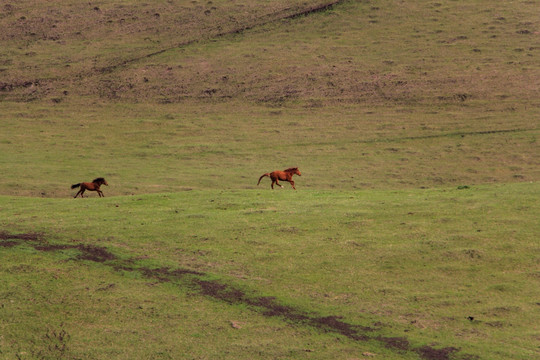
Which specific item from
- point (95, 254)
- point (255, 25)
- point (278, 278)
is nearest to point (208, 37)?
point (255, 25)

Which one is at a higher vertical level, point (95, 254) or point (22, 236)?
point (22, 236)

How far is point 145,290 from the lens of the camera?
14.0m

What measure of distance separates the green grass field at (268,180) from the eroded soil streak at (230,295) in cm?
5

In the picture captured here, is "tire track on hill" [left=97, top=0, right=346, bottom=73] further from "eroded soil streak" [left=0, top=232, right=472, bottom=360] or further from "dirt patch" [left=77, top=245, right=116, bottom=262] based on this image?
"dirt patch" [left=77, top=245, right=116, bottom=262]

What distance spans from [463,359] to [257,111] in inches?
1268

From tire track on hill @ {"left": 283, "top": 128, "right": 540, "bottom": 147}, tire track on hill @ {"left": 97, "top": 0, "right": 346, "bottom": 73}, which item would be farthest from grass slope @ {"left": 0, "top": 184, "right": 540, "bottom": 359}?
tire track on hill @ {"left": 97, "top": 0, "right": 346, "bottom": 73}

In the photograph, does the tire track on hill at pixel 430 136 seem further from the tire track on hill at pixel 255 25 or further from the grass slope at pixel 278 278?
the tire track on hill at pixel 255 25

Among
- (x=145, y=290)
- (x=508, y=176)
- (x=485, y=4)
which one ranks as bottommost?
(x=508, y=176)

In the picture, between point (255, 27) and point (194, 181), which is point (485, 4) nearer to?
point (255, 27)

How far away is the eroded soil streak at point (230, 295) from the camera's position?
11664mm

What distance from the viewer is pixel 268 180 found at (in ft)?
101

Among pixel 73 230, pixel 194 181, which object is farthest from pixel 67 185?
pixel 73 230

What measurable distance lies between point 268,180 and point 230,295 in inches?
676

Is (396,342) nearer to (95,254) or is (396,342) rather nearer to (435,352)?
(435,352)
